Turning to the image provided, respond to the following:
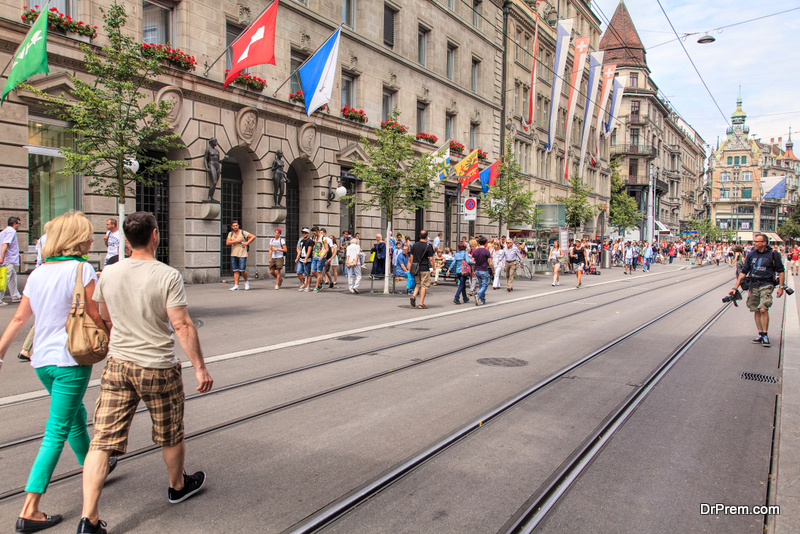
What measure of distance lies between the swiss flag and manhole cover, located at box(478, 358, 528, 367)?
429 inches

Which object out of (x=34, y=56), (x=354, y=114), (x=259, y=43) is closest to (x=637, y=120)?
(x=354, y=114)

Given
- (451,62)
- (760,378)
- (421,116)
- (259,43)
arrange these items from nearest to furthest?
(760,378), (259,43), (421,116), (451,62)

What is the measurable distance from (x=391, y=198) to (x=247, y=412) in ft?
42.0

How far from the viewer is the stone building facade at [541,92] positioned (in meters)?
38.0

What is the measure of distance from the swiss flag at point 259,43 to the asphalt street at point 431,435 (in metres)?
8.75

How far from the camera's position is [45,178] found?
15.0m

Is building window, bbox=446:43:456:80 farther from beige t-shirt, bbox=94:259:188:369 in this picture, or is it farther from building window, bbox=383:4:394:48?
beige t-shirt, bbox=94:259:188:369

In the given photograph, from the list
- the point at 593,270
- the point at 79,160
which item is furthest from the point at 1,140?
the point at 593,270

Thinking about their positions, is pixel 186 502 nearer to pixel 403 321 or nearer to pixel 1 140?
pixel 403 321

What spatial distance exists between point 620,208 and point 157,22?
57712 millimetres

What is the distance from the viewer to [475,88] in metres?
34.0

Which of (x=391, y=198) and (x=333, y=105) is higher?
(x=333, y=105)

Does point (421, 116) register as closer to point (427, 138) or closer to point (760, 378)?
point (427, 138)

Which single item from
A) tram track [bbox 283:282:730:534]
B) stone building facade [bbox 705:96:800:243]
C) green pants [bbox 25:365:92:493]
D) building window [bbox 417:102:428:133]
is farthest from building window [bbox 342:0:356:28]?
stone building facade [bbox 705:96:800:243]
